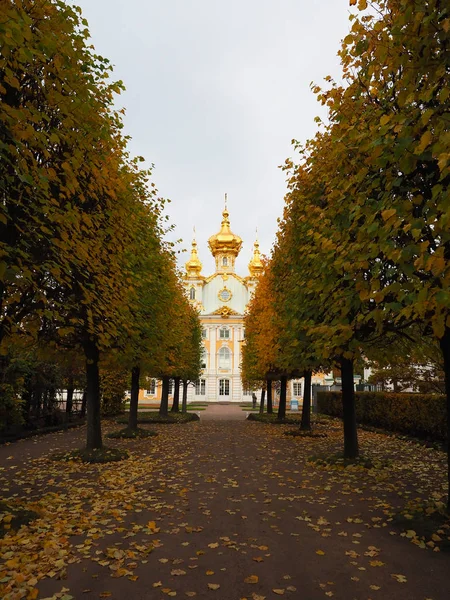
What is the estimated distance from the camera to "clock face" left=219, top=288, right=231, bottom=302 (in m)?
71.2

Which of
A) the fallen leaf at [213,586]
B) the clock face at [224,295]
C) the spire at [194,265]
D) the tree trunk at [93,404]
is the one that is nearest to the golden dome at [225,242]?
the spire at [194,265]

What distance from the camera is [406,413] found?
60.2ft

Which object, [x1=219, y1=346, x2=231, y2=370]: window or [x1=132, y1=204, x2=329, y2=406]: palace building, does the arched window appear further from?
[x1=219, y1=346, x2=231, y2=370]: window

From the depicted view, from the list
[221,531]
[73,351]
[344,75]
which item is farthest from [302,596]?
[73,351]

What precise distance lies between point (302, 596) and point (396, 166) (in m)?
5.55

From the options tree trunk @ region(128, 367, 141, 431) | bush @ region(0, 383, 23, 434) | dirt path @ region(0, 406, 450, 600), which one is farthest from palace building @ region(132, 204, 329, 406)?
dirt path @ region(0, 406, 450, 600)

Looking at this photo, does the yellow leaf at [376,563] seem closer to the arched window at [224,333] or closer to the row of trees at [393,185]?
the row of trees at [393,185]

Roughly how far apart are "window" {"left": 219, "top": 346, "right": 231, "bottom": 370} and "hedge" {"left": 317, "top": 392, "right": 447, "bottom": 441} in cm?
4298

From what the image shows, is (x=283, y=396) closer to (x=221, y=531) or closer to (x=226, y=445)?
(x=226, y=445)

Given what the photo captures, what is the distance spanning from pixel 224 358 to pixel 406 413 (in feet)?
164

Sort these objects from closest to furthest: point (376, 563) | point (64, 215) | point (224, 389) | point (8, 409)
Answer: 1. point (376, 563)
2. point (64, 215)
3. point (8, 409)
4. point (224, 389)

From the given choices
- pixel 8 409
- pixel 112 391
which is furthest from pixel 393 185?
pixel 112 391

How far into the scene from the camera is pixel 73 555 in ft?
18.2

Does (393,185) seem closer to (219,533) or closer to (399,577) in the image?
(399,577)
